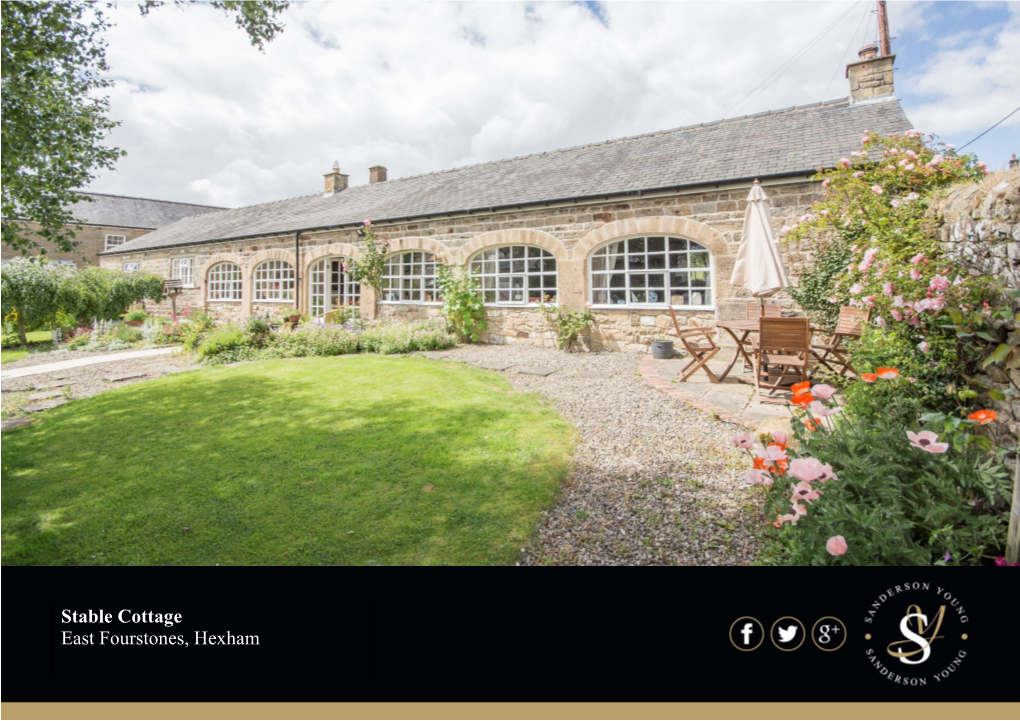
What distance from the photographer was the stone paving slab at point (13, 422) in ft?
16.4

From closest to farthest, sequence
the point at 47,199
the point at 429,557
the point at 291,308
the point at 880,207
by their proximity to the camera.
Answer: the point at 429,557, the point at 47,199, the point at 880,207, the point at 291,308

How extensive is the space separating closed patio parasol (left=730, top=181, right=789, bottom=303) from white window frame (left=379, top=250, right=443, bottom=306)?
7.48 m

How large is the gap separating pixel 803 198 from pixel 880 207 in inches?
119

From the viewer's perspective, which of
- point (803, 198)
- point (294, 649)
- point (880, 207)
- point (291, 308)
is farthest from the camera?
point (291, 308)

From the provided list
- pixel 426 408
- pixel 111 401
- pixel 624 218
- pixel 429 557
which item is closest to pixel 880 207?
pixel 624 218

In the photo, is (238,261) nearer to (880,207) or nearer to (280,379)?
(280,379)

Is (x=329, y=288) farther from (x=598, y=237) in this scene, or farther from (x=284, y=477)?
(x=284, y=477)

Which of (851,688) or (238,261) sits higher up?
(238,261)

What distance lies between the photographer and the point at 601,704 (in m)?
1.31

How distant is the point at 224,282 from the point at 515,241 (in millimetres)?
12845

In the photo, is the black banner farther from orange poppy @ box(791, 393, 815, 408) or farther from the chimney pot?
the chimney pot

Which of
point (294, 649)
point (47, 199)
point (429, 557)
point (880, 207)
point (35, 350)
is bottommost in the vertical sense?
point (429, 557)

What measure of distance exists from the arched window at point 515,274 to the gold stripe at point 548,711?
9573 millimetres

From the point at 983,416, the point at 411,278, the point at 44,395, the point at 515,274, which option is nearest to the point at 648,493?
the point at 983,416
